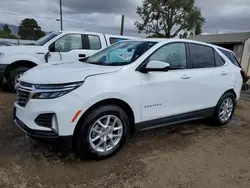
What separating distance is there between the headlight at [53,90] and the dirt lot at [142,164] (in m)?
0.91

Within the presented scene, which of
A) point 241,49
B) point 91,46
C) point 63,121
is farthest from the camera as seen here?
point 241,49

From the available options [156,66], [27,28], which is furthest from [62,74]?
[27,28]

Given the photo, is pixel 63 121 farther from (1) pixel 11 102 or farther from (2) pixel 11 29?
(2) pixel 11 29

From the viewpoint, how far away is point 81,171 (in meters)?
2.63

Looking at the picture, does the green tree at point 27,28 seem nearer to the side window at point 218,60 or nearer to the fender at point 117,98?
the side window at point 218,60

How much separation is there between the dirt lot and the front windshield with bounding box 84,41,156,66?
1.33 m

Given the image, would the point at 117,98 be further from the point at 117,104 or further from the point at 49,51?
the point at 49,51


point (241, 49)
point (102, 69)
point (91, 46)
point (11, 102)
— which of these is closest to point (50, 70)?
point (102, 69)

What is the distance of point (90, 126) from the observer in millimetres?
2670

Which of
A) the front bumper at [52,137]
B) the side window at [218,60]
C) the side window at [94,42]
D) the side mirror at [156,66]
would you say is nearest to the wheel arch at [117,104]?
the front bumper at [52,137]

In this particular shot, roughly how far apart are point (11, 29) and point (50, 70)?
81.6 metres

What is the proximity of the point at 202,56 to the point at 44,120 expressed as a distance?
9.59 ft

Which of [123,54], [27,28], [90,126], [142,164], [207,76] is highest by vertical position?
[27,28]

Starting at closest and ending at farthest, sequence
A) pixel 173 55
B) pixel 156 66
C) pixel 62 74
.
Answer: pixel 62 74 < pixel 156 66 < pixel 173 55
